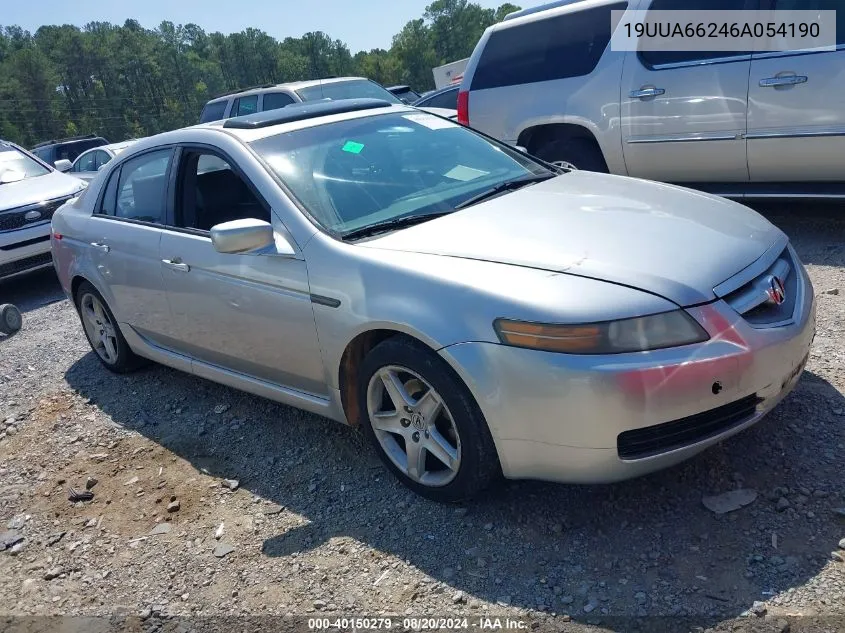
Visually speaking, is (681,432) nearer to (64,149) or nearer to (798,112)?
(798,112)

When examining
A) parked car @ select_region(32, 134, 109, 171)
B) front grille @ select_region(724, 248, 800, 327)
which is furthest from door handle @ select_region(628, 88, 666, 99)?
parked car @ select_region(32, 134, 109, 171)

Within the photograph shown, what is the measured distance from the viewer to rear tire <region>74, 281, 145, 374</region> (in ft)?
16.5

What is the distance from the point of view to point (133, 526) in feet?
11.4

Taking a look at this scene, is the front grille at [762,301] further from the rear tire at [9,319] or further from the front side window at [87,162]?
the front side window at [87,162]

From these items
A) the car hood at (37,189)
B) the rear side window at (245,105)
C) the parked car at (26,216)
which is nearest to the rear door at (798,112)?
the parked car at (26,216)

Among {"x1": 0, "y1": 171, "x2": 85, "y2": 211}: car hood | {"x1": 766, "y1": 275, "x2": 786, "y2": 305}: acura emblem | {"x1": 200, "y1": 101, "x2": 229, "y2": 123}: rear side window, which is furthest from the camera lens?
{"x1": 200, "y1": 101, "x2": 229, "y2": 123}: rear side window

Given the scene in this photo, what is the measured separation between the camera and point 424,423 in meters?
3.04

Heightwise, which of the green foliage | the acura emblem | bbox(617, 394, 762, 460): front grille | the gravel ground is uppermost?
the green foliage

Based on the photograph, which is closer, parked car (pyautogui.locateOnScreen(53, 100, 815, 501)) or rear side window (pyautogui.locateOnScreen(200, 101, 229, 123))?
parked car (pyautogui.locateOnScreen(53, 100, 815, 501))

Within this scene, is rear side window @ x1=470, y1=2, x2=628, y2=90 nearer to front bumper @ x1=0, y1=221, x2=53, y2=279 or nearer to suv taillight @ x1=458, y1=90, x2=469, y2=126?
suv taillight @ x1=458, y1=90, x2=469, y2=126

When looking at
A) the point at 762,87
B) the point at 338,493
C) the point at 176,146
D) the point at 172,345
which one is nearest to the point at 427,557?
the point at 338,493

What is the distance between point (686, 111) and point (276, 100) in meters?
6.51

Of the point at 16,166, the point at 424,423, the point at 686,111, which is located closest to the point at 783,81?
the point at 686,111

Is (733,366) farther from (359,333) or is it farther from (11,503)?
(11,503)
